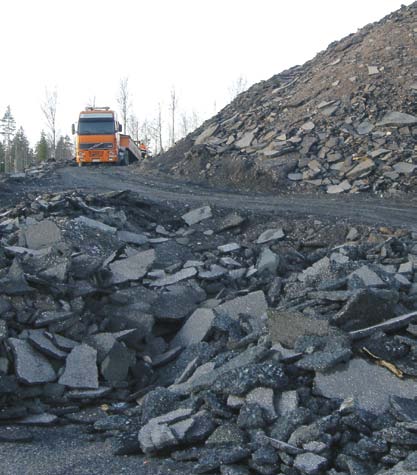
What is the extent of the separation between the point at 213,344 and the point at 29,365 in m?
2.26

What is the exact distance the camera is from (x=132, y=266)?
362 inches

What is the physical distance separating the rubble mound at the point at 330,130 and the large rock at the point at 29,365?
10878 millimetres

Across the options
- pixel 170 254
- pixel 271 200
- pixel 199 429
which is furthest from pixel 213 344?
pixel 271 200

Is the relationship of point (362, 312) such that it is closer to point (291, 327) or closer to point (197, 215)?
point (291, 327)

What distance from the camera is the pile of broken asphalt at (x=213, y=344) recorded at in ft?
15.9

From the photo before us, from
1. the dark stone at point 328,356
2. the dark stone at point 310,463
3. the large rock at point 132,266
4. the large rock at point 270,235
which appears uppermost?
the large rock at point 270,235

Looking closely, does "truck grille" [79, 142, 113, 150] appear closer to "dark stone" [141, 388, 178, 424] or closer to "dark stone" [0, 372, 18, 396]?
"dark stone" [0, 372, 18, 396]

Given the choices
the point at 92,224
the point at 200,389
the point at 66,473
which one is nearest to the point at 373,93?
the point at 92,224

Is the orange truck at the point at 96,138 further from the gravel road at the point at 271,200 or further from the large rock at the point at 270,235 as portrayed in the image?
the large rock at the point at 270,235

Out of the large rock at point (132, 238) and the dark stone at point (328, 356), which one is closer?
the dark stone at point (328, 356)

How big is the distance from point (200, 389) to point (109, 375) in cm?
158

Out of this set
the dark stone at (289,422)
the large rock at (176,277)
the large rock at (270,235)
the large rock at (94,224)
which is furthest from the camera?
the large rock at (270,235)

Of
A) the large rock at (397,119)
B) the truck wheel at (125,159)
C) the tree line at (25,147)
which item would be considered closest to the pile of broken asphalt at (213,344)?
the large rock at (397,119)

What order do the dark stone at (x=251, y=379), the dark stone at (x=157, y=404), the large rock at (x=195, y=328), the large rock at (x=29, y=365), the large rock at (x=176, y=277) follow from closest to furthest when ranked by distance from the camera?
the dark stone at (x=251, y=379), the dark stone at (x=157, y=404), the large rock at (x=29, y=365), the large rock at (x=195, y=328), the large rock at (x=176, y=277)
